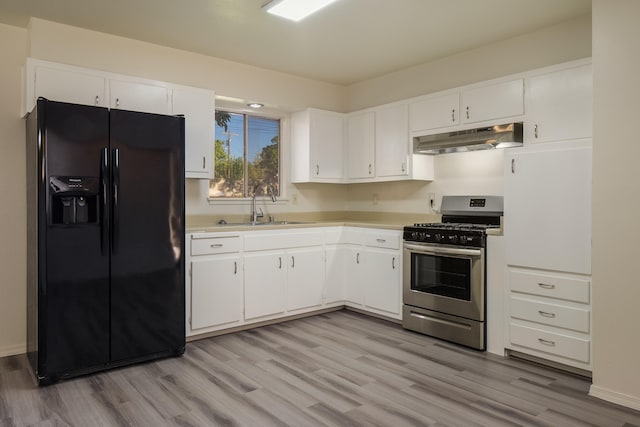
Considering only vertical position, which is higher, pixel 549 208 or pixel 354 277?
pixel 549 208

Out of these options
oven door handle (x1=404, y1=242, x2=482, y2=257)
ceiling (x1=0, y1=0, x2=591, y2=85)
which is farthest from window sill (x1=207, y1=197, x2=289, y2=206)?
oven door handle (x1=404, y1=242, x2=482, y2=257)

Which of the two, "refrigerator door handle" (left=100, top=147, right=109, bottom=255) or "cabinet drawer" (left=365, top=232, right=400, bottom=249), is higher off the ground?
"refrigerator door handle" (left=100, top=147, right=109, bottom=255)

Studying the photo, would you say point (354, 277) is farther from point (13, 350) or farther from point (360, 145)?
point (13, 350)

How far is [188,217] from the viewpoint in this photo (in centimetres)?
426

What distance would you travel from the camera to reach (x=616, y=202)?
2549mm

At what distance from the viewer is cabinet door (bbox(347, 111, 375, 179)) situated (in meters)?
4.79

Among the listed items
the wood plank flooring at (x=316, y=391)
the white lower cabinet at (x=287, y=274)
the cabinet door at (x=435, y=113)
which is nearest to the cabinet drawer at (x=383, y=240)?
the white lower cabinet at (x=287, y=274)

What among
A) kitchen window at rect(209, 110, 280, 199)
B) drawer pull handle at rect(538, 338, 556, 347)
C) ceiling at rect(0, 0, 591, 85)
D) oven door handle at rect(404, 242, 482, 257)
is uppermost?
ceiling at rect(0, 0, 591, 85)

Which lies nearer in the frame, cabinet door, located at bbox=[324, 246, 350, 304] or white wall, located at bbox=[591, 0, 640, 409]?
white wall, located at bbox=[591, 0, 640, 409]

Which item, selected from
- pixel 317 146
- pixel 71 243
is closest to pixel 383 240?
pixel 317 146

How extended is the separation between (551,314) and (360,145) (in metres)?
2.55

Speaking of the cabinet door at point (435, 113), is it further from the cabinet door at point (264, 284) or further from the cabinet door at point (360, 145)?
the cabinet door at point (264, 284)

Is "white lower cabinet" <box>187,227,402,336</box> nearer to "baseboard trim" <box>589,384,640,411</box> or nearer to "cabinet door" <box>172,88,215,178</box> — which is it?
"cabinet door" <box>172,88,215,178</box>

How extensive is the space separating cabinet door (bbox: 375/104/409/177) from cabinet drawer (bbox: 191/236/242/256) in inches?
64.9
